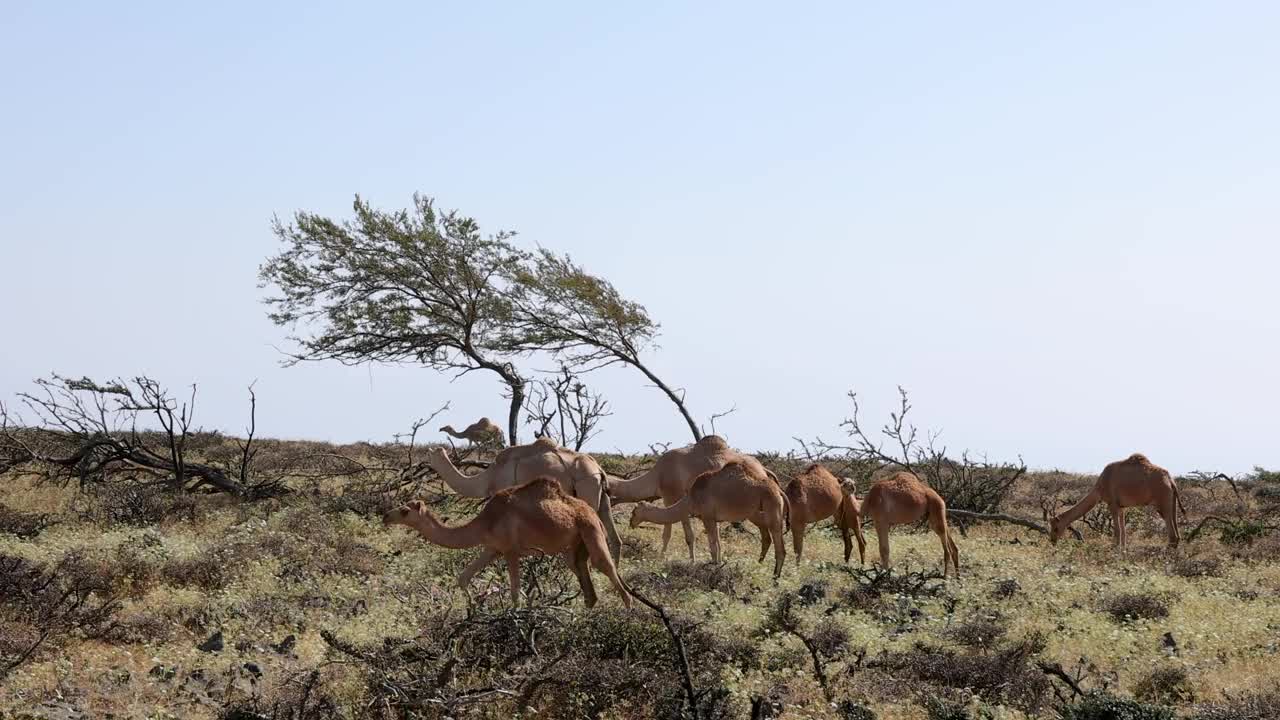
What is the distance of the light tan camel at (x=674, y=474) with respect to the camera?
59.4 ft

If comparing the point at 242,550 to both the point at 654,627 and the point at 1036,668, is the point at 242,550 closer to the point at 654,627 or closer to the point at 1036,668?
the point at 654,627

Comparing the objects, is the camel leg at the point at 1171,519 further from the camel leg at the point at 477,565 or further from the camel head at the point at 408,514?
the camel head at the point at 408,514

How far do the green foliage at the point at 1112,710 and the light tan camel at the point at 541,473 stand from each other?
6871 mm

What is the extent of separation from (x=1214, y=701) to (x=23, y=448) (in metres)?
19.1

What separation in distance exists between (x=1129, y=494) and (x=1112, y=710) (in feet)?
40.5

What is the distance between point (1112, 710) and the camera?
8875 mm

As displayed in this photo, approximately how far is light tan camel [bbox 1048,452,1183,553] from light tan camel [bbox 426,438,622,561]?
8.45 m

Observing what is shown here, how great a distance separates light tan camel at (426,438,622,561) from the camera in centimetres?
1557

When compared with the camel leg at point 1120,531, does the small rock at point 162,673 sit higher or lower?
lower

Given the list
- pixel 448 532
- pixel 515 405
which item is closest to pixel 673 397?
pixel 515 405

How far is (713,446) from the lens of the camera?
18.3 m

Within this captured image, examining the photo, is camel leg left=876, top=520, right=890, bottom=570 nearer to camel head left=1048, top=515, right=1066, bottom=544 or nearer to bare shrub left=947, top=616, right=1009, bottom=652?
bare shrub left=947, top=616, right=1009, bottom=652

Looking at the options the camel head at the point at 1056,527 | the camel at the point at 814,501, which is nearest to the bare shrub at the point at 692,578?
the camel at the point at 814,501

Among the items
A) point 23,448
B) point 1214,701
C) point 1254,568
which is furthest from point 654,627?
point 23,448
